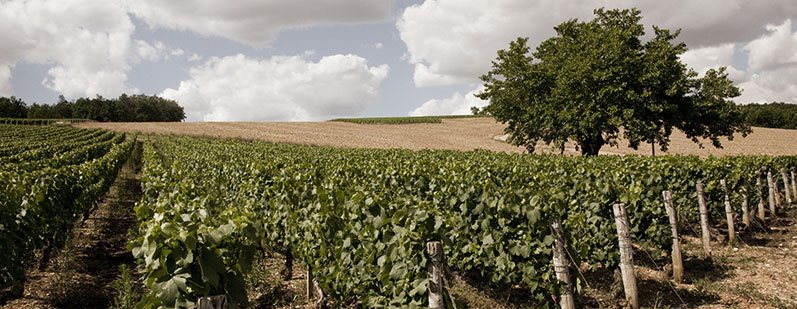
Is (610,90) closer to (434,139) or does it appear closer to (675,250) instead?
(675,250)

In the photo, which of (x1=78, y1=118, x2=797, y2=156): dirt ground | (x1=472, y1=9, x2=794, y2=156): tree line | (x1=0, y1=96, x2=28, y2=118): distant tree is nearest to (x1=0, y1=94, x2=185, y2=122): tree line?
(x1=0, y1=96, x2=28, y2=118): distant tree

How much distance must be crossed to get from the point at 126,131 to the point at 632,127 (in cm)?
5595

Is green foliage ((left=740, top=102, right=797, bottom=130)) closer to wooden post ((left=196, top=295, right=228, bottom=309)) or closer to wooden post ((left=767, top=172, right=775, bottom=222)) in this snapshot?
wooden post ((left=767, top=172, right=775, bottom=222))

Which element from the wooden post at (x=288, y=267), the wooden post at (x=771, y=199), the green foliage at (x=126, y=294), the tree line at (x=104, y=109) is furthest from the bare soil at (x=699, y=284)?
the tree line at (x=104, y=109)

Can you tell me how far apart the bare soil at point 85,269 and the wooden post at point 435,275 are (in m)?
5.69

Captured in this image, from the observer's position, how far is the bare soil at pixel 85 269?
7.80 metres

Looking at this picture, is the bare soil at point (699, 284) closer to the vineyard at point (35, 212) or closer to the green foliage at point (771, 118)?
the vineyard at point (35, 212)

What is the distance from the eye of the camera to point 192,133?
56812 mm

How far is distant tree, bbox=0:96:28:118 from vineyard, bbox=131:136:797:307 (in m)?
117

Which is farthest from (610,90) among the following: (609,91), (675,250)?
(675,250)

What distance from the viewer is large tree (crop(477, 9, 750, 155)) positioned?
84.5 feet

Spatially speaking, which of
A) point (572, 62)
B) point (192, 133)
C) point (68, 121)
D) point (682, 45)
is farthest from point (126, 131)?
point (682, 45)

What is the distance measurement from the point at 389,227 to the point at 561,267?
205 cm

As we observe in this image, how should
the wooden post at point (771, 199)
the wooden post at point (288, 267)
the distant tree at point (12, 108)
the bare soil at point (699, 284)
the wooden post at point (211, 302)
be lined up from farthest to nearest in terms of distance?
the distant tree at point (12, 108)
the wooden post at point (771, 199)
the wooden post at point (288, 267)
the bare soil at point (699, 284)
the wooden post at point (211, 302)
